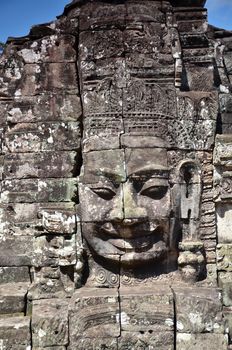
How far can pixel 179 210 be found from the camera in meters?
5.92

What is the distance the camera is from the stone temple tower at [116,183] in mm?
5422

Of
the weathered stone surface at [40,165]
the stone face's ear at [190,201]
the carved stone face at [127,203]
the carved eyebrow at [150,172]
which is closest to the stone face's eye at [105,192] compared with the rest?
the carved stone face at [127,203]

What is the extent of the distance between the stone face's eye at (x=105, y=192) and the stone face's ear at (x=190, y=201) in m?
0.93

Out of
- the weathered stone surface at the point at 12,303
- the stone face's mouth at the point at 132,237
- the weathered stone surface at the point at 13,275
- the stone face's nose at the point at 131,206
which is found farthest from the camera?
the weathered stone surface at the point at 13,275

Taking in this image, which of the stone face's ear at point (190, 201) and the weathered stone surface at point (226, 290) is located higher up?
the stone face's ear at point (190, 201)

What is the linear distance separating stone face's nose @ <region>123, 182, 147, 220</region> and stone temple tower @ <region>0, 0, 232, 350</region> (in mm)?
14

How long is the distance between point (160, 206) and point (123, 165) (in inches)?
27.1

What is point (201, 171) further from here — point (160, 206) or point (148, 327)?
point (148, 327)

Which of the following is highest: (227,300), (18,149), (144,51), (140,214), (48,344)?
(144,51)

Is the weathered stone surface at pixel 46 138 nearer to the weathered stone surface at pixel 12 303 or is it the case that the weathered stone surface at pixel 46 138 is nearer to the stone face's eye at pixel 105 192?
the stone face's eye at pixel 105 192

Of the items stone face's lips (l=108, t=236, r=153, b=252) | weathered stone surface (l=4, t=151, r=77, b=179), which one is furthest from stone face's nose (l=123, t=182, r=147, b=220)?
weathered stone surface (l=4, t=151, r=77, b=179)

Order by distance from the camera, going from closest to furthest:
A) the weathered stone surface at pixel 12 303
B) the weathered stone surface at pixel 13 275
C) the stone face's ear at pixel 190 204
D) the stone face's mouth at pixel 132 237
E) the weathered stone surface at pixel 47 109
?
the stone face's mouth at pixel 132 237 < the weathered stone surface at pixel 12 303 < the stone face's ear at pixel 190 204 < the weathered stone surface at pixel 13 275 < the weathered stone surface at pixel 47 109

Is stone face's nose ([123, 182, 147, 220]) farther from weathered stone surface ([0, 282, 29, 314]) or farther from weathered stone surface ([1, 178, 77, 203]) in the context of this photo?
weathered stone surface ([0, 282, 29, 314])

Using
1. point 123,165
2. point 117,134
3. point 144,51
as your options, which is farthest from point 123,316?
point 144,51
